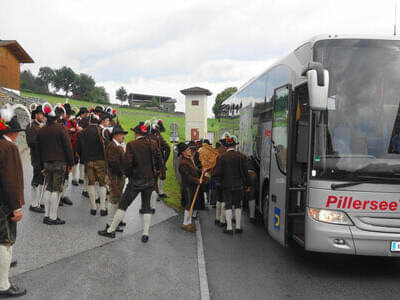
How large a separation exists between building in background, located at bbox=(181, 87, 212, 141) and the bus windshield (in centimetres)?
3550

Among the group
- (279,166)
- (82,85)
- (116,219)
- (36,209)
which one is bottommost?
(36,209)

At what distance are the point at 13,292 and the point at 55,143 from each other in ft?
11.9

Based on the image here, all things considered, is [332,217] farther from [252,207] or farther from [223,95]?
[223,95]

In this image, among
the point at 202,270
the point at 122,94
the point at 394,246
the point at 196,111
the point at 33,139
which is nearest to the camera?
the point at 394,246

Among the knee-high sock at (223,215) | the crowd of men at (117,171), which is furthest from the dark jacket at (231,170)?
the knee-high sock at (223,215)

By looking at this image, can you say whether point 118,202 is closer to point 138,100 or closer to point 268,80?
point 268,80

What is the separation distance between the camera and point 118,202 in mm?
7551

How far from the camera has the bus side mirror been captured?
500 cm

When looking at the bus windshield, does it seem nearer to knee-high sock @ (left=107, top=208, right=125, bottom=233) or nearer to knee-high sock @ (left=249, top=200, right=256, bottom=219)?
knee-high sock @ (left=107, top=208, right=125, bottom=233)

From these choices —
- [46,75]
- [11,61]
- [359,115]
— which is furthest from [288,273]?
[46,75]

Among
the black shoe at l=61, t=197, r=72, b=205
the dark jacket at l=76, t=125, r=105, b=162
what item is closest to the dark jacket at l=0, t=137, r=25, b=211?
the dark jacket at l=76, t=125, r=105, b=162

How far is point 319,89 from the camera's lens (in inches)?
198

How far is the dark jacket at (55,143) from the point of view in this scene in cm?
757

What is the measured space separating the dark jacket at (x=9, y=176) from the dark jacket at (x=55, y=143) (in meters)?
3.25
